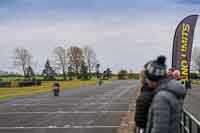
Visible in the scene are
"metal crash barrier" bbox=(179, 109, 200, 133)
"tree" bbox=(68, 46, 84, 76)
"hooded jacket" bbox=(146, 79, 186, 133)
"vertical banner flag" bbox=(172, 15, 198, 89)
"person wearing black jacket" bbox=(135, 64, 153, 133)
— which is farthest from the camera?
"tree" bbox=(68, 46, 84, 76)

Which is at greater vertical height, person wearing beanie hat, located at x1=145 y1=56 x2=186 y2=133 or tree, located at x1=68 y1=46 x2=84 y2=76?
tree, located at x1=68 y1=46 x2=84 y2=76

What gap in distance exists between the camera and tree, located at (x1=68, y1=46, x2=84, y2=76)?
165 metres

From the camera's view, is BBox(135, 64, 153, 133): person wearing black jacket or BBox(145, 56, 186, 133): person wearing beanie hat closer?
BBox(145, 56, 186, 133): person wearing beanie hat

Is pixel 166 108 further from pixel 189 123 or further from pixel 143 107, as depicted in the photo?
pixel 189 123

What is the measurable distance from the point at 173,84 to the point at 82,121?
16131 millimetres

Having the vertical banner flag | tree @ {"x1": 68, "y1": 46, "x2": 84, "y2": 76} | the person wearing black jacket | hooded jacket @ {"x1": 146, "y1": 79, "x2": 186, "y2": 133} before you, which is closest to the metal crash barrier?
the person wearing black jacket

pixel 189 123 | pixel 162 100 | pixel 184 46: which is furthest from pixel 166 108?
pixel 184 46

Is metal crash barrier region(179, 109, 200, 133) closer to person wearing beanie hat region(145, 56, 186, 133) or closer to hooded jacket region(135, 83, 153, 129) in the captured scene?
hooded jacket region(135, 83, 153, 129)

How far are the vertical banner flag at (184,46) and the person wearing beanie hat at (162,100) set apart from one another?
Result: 1312 centimetres

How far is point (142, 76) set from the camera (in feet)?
20.3

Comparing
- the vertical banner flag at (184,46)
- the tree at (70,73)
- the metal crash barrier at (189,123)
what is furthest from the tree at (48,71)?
the metal crash barrier at (189,123)

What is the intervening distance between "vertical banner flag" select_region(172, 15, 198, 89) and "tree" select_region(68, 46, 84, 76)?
144 metres

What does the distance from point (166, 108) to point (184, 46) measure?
1447 centimetres

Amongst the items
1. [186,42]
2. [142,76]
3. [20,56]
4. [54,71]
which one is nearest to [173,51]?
[186,42]
